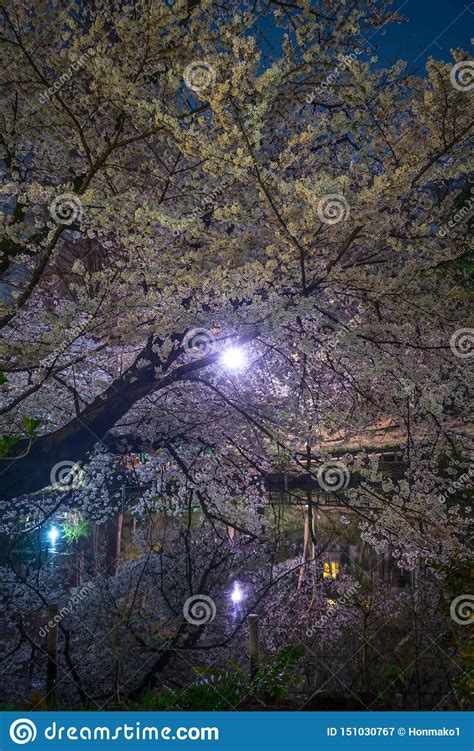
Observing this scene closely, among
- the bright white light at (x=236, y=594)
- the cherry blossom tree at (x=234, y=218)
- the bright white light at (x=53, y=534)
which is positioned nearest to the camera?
the cherry blossom tree at (x=234, y=218)

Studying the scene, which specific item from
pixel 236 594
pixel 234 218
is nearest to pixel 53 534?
pixel 236 594

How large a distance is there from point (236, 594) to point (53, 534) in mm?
9719

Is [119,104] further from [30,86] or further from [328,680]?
[328,680]

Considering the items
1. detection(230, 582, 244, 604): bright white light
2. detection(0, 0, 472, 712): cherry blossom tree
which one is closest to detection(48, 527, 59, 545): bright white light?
detection(230, 582, 244, 604): bright white light

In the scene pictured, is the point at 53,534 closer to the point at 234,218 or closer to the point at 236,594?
the point at 236,594

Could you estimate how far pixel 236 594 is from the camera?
28.8 feet

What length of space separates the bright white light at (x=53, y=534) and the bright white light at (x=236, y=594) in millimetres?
7894

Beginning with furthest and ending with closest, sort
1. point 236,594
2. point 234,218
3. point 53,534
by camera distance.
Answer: point 53,534 < point 236,594 < point 234,218

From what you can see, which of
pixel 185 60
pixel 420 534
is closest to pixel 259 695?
pixel 420 534

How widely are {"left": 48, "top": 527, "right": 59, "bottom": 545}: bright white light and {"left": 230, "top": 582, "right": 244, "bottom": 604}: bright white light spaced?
7894 mm

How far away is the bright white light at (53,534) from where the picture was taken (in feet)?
50.5

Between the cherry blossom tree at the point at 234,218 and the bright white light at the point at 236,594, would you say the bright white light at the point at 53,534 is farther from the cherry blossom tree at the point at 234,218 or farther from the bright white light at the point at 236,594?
the cherry blossom tree at the point at 234,218

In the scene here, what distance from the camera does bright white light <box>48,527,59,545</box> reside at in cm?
1540

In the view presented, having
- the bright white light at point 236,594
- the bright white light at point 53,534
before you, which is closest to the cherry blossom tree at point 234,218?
the bright white light at point 236,594
